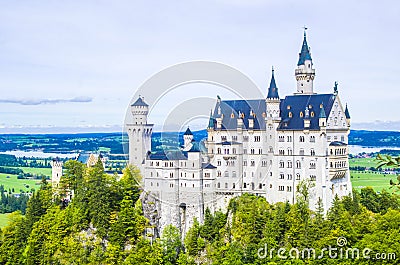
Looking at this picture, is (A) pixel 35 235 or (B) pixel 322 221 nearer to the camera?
(B) pixel 322 221

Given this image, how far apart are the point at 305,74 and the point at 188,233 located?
924 inches

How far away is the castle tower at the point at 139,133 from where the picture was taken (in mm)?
67125

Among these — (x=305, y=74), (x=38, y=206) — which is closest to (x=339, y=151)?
(x=305, y=74)

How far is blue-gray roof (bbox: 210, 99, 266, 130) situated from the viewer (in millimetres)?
64062

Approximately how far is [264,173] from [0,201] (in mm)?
88475

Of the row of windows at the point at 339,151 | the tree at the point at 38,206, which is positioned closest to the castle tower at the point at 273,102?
the row of windows at the point at 339,151

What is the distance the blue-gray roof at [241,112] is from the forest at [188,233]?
884 centimetres

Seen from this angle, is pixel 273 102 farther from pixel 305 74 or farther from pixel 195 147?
pixel 195 147

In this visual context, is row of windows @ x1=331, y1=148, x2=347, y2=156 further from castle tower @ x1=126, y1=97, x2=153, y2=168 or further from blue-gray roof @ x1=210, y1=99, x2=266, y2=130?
castle tower @ x1=126, y1=97, x2=153, y2=168

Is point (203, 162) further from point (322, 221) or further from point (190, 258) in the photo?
point (322, 221)

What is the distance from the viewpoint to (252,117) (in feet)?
210

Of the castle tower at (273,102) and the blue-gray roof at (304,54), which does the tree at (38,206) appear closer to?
the castle tower at (273,102)

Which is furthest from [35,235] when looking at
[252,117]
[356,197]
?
[356,197]

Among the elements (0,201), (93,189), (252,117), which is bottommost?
(0,201)
